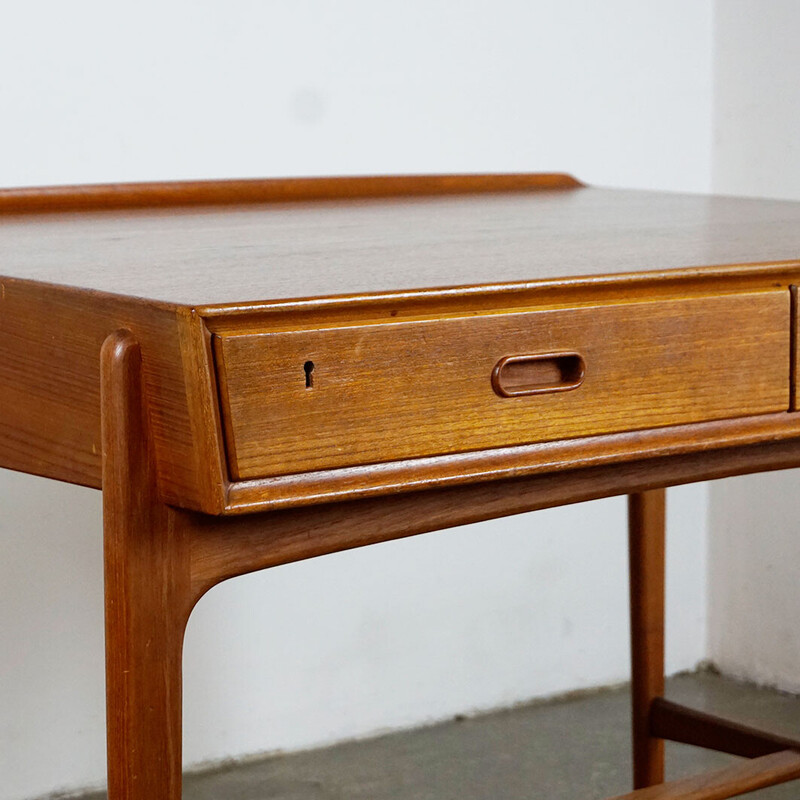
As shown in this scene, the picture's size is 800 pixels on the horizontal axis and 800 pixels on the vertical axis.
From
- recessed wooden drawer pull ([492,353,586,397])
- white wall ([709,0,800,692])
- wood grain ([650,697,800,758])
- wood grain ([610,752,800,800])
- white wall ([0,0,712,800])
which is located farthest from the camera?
white wall ([709,0,800,692])

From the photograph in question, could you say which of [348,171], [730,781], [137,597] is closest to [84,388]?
[137,597]

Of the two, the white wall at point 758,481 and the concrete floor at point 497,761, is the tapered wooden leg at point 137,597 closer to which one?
the concrete floor at point 497,761

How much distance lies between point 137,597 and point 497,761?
1628 millimetres

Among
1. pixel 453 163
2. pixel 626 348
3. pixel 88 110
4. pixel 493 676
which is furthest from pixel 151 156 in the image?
pixel 626 348

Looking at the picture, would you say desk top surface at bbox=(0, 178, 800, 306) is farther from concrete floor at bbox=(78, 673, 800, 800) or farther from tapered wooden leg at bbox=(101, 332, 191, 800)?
concrete floor at bbox=(78, 673, 800, 800)

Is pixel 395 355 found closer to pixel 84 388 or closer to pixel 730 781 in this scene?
pixel 84 388

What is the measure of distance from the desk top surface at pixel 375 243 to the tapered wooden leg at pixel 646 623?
47 centimetres

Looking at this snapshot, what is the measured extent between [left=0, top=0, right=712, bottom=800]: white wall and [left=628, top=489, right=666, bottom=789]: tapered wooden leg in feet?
2.09

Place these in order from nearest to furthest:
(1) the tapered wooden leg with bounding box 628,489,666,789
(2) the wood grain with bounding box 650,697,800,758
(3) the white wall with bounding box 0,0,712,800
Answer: (2) the wood grain with bounding box 650,697,800,758 → (1) the tapered wooden leg with bounding box 628,489,666,789 → (3) the white wall with bounding box 0,0,712,800

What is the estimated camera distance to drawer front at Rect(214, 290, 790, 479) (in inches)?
31.4

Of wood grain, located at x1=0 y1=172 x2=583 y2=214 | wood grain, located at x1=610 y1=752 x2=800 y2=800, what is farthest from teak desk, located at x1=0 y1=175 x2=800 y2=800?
wood grain, located at x1=610 y1=752 x2=800 y2=800

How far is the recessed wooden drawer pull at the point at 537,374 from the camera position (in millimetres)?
885

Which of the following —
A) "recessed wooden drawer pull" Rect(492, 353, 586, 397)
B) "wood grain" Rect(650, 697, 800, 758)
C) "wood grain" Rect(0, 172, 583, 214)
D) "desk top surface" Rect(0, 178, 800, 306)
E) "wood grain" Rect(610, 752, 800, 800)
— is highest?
"wood grain" Rect(0, 172, 583, 214)

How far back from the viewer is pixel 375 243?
3.64ft
